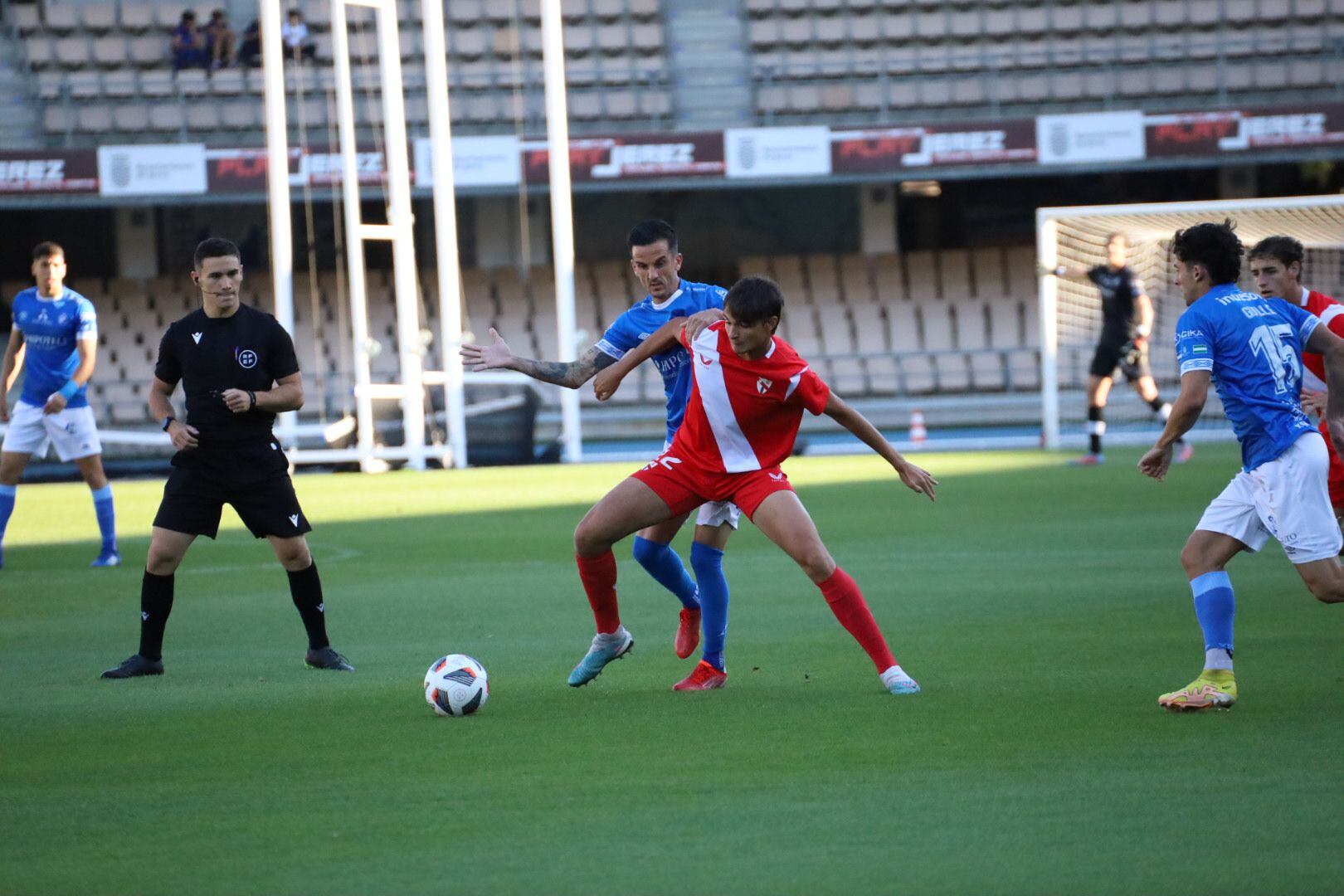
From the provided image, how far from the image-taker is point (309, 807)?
501 cm

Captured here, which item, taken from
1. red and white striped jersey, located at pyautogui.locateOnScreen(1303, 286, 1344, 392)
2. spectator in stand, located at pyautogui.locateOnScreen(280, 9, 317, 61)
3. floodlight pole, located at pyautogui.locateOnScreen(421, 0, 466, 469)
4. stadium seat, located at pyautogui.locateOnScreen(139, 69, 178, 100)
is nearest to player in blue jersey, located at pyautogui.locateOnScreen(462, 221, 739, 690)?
red and white striped jersey, located at pyautogui.locateOnScreen(1303, 286, 1344, 392)

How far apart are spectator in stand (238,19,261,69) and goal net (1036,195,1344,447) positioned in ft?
47.8

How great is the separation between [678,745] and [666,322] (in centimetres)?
213

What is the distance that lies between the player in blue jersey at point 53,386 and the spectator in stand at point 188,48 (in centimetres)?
1985

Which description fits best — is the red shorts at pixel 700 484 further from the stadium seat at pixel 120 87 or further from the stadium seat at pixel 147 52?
the stadium seat at pixel 147 52

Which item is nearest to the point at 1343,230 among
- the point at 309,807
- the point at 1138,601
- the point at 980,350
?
the point at 980,350

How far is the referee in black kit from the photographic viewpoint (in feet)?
25.2

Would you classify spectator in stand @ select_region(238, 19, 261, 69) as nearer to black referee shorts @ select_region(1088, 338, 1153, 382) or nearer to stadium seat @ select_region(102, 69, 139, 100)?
stadium seat @ select_region(102, 69, 139, 100)

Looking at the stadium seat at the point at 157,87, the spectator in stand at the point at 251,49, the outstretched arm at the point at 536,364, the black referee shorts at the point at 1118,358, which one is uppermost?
the spectator in stand at the point at 251,49

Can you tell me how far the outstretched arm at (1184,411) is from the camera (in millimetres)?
6152

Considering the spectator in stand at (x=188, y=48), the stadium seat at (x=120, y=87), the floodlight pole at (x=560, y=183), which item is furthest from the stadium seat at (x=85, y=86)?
the floodlight pole at (x=560, y=183)

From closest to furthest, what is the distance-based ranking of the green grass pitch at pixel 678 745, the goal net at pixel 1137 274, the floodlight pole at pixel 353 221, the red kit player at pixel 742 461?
1. the green grass pitch at pixel 678 745
2. the red kit player at pixel 742 461
3. the floodlight pole at pixel 353 221
4. the goal net at pixel 1137 274

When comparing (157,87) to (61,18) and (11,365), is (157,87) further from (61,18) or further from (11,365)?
(11,365)

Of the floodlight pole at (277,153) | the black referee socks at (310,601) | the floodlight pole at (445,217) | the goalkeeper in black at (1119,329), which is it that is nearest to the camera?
the black referee socks at (310,601)
